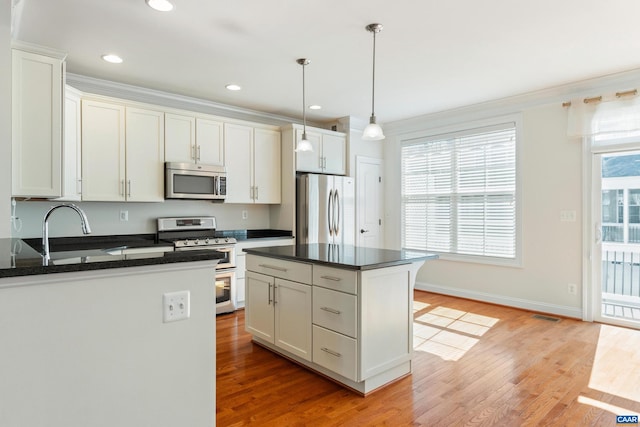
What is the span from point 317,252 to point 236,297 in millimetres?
1905

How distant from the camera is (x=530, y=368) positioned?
2.89 meters

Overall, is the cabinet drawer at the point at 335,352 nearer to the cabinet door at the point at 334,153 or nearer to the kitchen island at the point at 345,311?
the kitchen island at the point at 345,311

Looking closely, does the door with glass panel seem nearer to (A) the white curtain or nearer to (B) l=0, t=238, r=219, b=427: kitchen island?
(A) the white curtain

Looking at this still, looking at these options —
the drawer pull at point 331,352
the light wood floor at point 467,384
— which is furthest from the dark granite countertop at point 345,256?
the light wood floor at point 467,384

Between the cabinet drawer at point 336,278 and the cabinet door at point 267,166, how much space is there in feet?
8.13

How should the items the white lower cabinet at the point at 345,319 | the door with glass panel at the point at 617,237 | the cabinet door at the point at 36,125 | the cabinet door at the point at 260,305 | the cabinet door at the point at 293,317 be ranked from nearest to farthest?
the white lower cabinet at the point at 345,319 < the cabinet door at the point at 36,125 < the cabinet door at the point at 293,317 < the cabinet door at the point at 260,305 < the door with glass panel at the point at 617,237

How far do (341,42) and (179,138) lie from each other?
222cm

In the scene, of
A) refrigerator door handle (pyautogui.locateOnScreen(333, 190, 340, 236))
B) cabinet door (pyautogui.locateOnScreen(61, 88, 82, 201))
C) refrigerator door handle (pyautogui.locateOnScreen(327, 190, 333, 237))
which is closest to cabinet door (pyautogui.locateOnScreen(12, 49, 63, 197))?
cabinet door (pyautogui.locateOnScreen(61, 88, 82, 201))

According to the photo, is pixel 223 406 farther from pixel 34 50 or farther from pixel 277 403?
pixel 34 50

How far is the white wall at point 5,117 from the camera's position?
2141 mm

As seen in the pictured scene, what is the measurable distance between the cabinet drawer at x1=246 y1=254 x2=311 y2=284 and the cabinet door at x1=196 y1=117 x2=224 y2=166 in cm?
169

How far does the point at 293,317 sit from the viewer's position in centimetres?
291

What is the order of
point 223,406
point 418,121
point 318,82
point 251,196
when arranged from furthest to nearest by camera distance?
point 418,121 < point 251,196 < point 318,82 < point 223,406

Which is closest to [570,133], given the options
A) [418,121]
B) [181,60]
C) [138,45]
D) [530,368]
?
[418,121]
